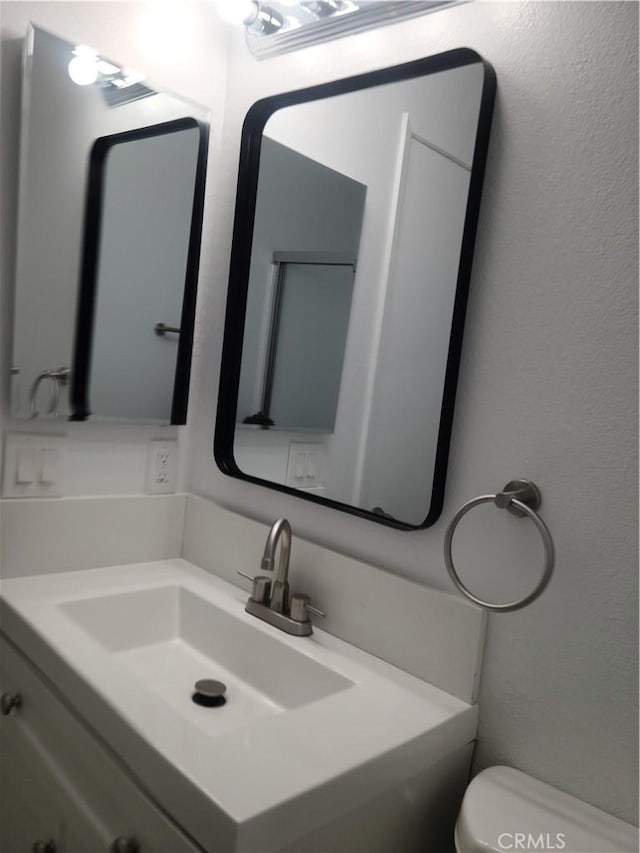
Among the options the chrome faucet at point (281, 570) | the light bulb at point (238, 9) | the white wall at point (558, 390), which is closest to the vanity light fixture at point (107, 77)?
the light bulb at point (238, 9)

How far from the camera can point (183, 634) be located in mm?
1386

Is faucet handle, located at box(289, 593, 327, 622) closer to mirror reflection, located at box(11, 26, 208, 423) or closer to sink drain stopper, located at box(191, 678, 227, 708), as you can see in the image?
sink drain stopper, located at box(191, 678, 227, 708)

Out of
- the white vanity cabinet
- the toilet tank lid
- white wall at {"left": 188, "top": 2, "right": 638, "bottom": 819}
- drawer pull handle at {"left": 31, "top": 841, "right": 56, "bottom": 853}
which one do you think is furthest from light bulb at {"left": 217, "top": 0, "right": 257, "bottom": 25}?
drawer pull handle at {"left": 31, "top": 841, "right": 56, "bottom": 853}

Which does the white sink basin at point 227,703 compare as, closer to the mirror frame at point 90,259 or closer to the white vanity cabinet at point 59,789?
the white vanity cabinet at point 59,789

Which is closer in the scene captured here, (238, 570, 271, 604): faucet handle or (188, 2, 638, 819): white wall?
(188, 2, 638, 819): white wall

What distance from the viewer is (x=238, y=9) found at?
137 cm

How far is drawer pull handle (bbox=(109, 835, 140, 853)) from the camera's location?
87 cm

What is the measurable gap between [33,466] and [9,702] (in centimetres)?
45

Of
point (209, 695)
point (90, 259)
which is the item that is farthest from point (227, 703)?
point (90, 259)

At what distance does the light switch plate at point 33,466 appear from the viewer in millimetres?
1308

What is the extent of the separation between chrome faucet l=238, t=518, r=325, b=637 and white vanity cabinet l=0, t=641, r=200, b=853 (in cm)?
38

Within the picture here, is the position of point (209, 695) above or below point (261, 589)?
below

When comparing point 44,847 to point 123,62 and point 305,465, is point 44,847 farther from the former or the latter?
point 123,62

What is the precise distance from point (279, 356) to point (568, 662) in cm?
83
